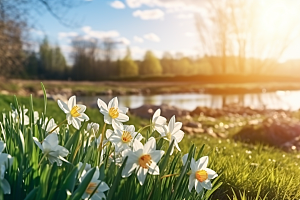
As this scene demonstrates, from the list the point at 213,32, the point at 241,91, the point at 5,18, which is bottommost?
the point at 241,91

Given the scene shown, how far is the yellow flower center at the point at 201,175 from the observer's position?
1532 mm

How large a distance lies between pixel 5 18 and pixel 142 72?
51.8 meters

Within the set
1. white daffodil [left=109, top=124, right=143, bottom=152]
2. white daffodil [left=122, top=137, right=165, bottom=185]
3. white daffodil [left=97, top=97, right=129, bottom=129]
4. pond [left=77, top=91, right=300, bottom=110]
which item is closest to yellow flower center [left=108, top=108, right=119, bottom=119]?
white daffodil [left=97, top=97, right=129, bottom=129]

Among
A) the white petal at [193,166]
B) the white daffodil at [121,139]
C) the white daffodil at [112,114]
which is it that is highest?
the white daffodil at [112,114]

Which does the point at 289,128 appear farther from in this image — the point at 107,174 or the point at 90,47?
the point at 90,47

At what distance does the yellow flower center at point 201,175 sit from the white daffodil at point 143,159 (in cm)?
23

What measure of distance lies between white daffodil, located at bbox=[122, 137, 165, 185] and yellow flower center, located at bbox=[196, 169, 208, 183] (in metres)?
0.23

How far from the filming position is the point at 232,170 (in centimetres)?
274

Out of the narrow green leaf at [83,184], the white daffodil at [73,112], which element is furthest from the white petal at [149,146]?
the white daffodil at [73,112]

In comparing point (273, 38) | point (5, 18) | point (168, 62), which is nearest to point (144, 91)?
point (273, 38)

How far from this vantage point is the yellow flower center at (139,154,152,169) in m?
1.39

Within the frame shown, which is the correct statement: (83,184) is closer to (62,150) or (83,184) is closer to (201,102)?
(62,150)

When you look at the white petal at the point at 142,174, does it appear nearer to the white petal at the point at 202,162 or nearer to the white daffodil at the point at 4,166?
the white petal at the point at 202,162

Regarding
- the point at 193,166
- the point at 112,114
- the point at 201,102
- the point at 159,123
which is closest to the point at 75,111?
the point at 112,114
